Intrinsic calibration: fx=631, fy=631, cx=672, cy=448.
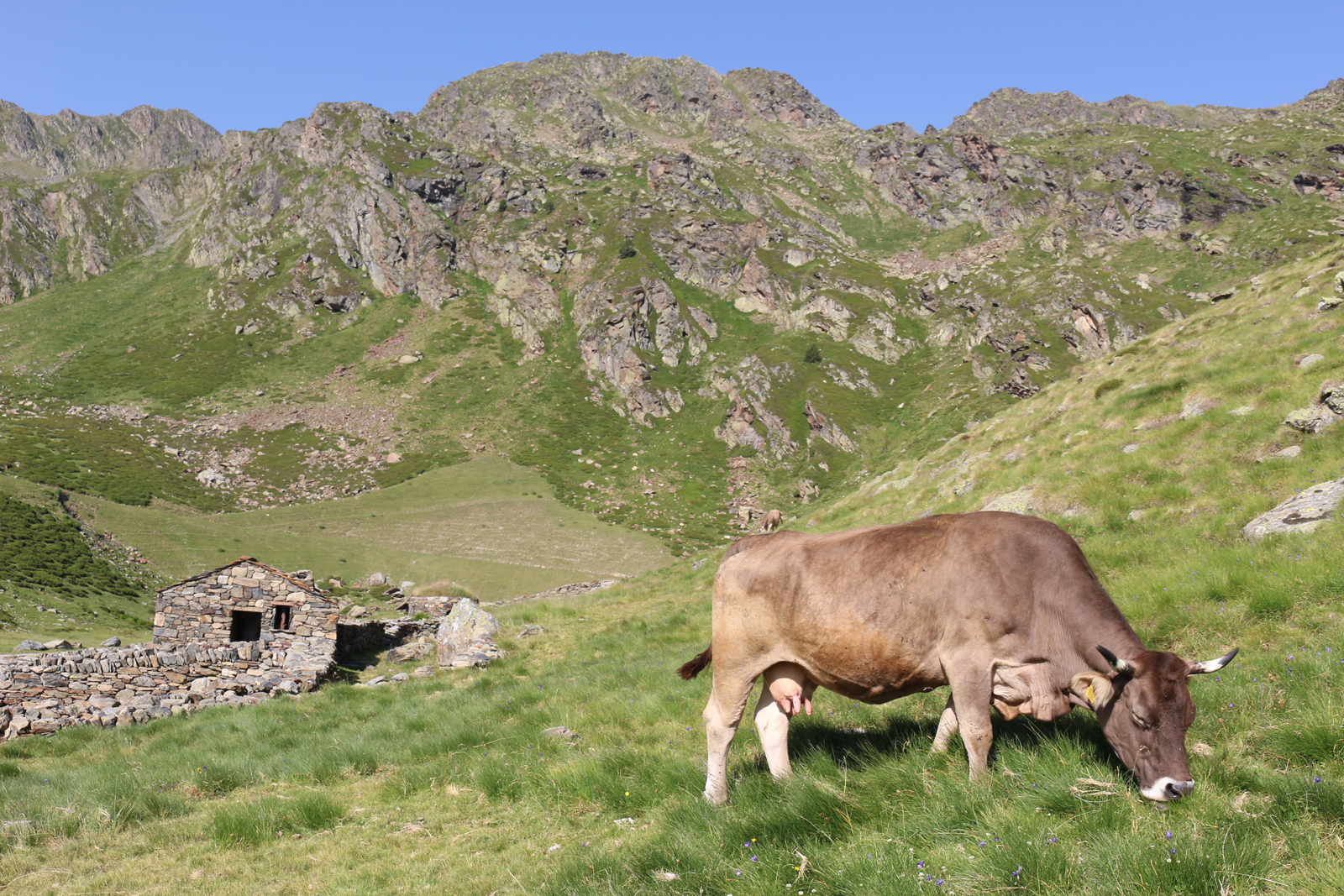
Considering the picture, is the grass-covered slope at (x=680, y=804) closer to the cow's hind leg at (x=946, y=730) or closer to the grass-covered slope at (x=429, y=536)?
the cow's hind leg at (x=946, y=730)

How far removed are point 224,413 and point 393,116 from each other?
117832mm

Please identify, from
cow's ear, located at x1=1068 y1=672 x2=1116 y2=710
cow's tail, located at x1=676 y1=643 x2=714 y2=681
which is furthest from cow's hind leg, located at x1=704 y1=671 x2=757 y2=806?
cow's ear, located at x1=1068 y1=672 x2=1116 y2=710

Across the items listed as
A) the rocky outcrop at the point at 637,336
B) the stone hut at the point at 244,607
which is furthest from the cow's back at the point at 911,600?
the rocky outcrop at the point at 637,336

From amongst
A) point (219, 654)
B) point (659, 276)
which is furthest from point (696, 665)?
point (659, 276)

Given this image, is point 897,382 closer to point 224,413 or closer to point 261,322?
point 224,413

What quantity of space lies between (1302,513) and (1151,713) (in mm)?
8273

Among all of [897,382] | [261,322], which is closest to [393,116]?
[261,322]

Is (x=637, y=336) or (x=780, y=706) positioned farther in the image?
(x=637, y=336)

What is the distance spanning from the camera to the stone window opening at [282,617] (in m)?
25.9

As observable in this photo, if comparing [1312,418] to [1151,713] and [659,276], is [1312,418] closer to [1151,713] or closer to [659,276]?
[1151,713]

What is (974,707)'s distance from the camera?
5238 millimetres

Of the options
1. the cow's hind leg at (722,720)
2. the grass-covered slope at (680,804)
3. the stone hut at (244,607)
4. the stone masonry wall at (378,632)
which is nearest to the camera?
the grass-covered slope at (680,804)

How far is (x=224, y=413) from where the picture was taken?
299 feet

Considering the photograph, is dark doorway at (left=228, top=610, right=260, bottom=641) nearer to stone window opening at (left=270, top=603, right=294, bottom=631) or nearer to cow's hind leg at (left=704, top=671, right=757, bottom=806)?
stone window opening at (left=270, top=603, right=294, bottom=631)
